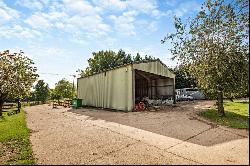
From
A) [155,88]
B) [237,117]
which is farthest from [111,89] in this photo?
[237,117]

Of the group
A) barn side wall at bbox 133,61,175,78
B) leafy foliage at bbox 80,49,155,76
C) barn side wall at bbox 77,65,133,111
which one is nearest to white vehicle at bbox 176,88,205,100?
barn side wall at bbox 133,61,175,78

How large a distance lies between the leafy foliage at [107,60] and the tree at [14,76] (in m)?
31.7

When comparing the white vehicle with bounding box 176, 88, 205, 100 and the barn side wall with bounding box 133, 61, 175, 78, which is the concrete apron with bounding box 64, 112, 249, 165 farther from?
the white vehicle with bounding box 176, 88, 205, 100

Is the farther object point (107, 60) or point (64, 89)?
point (107, 60)

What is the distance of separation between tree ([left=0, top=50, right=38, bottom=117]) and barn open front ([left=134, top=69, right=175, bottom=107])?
14.8m

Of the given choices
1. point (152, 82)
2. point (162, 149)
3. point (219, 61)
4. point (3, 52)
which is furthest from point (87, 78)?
point (162, 149)

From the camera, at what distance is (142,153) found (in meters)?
6.21

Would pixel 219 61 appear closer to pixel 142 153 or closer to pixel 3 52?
pixel 142 153

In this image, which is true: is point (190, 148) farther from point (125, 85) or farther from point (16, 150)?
point (125, 85)

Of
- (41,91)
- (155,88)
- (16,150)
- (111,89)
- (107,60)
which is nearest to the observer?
(16,150)

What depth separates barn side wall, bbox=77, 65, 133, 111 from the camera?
61.6ft

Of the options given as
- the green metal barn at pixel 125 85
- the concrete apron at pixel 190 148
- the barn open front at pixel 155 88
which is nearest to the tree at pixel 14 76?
the green metal barn at pixel 125 85

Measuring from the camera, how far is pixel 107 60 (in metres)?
60.9

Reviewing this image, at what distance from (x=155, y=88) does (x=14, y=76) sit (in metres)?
18.7
